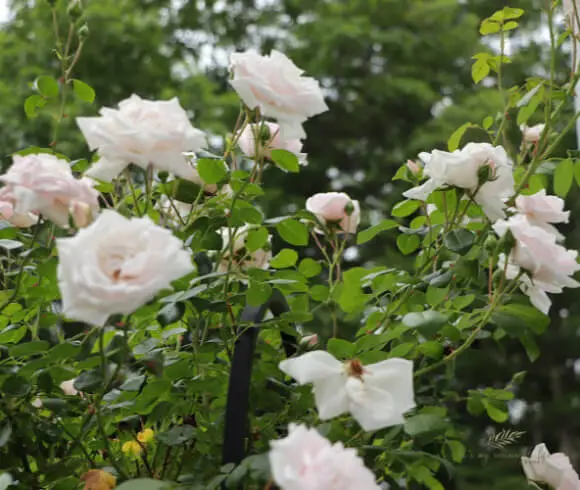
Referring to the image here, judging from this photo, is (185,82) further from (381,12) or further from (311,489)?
(311,489)

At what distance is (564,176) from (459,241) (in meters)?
0.20

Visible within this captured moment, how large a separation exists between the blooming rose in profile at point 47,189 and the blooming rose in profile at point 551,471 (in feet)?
1.89

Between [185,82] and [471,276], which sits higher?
[471,276]

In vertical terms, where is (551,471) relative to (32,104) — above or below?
below

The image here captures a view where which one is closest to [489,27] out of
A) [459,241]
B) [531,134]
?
[531,134]

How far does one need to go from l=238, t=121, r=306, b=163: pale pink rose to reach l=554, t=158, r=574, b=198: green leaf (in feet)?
0.98

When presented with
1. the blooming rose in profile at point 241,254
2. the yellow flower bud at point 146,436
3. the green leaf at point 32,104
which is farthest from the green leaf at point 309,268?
the green leaf at point 32,104

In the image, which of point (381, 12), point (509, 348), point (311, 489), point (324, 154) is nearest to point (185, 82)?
point (324, 154)

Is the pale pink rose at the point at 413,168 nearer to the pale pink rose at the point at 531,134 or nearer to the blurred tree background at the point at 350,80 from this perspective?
the pale pink rose at the point at 531,134

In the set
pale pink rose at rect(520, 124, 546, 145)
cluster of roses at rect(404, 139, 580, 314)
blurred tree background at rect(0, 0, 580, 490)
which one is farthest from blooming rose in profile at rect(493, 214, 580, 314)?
blurred tree background at rect(0, 0, 580, 490)

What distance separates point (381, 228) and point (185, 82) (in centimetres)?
526

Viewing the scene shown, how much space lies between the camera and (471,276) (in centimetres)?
85

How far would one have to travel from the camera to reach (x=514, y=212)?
35.5 inches

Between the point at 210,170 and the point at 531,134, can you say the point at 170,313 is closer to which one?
the point at 210,170
